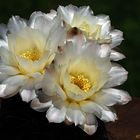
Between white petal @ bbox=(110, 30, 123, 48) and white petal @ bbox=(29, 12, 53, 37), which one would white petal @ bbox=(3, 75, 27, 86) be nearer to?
white petal @ bbox=(29, 12, 53, 37)

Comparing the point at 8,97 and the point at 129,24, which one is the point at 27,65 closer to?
the point at 8,97

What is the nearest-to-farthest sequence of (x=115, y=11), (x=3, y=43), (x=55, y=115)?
(x=55, y=115)
(x=3, y=43)
(x=115, y=11)

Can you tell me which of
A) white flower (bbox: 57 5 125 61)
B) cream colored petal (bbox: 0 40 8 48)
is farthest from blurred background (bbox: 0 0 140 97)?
cream colored petal (bbox: 0 40 8 48)

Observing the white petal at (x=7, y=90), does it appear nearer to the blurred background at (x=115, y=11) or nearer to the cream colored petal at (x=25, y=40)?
the cream colored petal at (x=25, y=40)

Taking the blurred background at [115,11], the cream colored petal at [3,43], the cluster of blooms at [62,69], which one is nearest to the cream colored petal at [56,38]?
the cluster of blooms at [62,69]

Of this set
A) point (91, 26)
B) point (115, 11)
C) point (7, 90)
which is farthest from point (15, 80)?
point (115, 11)

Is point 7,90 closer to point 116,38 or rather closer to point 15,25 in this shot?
point 15,25

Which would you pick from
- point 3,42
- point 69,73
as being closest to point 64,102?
point 69,73
